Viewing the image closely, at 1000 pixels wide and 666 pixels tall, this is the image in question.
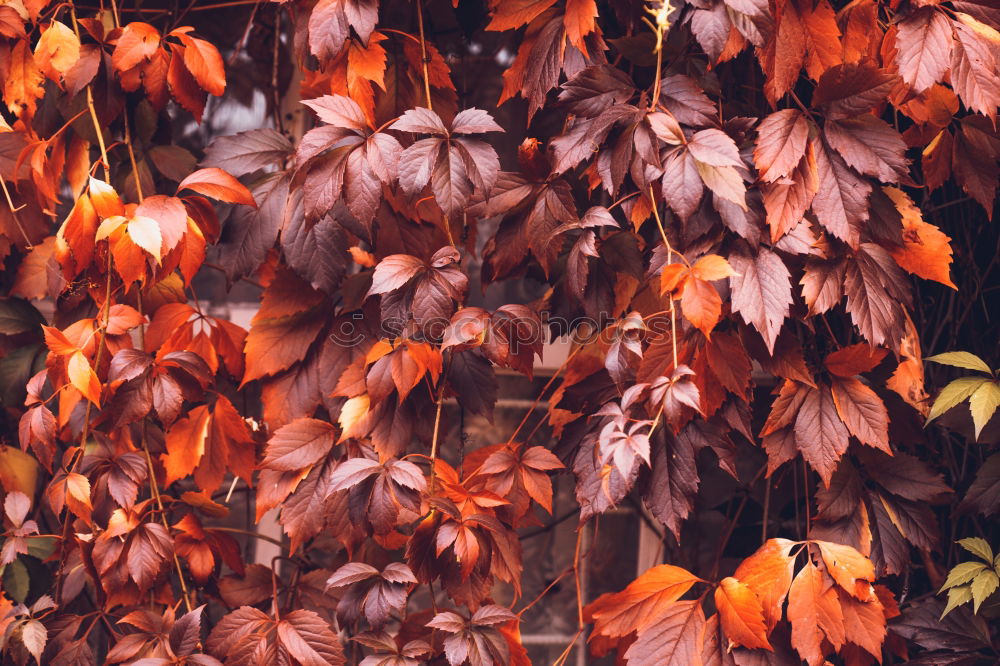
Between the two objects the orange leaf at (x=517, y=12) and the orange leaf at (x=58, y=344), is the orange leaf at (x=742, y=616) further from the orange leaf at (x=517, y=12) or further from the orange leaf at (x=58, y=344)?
the orange leaf at (x=58, y=344)

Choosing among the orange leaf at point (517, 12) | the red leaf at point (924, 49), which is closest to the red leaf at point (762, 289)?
the red leaf at point (924, 49)

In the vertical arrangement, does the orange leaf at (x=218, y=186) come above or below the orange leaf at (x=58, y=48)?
below

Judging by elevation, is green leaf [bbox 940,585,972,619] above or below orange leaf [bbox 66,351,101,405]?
below

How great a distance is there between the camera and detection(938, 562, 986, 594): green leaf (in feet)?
3.91

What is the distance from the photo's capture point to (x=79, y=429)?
4.15ft

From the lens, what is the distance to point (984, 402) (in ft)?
3.76

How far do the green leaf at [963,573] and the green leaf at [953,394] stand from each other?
24cm

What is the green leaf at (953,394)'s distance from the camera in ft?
3.81

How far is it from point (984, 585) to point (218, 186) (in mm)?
1245

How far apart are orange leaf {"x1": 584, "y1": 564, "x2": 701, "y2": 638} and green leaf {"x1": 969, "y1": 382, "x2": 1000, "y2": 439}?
1.47 feet

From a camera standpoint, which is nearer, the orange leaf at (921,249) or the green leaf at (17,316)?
the orange leaf at (921,249)

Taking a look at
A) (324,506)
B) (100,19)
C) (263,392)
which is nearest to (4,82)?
(100,19)

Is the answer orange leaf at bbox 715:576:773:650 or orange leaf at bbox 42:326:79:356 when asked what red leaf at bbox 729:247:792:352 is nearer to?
orange leaf at bbox 715:576:773:650

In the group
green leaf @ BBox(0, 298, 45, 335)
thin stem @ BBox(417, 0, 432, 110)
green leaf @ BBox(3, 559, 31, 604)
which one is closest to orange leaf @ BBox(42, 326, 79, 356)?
green leaf @ BBox(0, 298, 45, 335)
